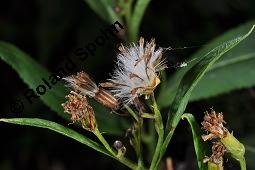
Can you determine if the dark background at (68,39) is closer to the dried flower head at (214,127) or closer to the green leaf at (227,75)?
the green leaf at (227,75)

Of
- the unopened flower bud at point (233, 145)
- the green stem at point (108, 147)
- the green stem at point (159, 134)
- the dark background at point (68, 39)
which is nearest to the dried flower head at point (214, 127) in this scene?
the unopened flower bud at point (233, 145)

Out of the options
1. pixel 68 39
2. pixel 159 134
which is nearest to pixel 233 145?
pixel 159 134

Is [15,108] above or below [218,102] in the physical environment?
above

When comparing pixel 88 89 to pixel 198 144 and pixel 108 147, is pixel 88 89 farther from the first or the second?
pixel 198 144

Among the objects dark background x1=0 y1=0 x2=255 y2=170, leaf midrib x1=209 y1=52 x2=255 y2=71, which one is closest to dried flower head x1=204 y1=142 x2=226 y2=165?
leaf midrib x1=209 y1=52 x2=255 y2=71

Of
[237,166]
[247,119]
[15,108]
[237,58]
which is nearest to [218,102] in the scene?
[247,119]

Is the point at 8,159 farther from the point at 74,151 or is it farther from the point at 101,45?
the point at 101,45

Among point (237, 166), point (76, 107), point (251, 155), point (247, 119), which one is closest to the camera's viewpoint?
point (76, 107)

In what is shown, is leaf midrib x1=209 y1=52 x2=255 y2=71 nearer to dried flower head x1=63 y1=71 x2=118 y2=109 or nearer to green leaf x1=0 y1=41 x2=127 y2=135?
green leaf x1=0 y1=41 x2=127 y2=135
